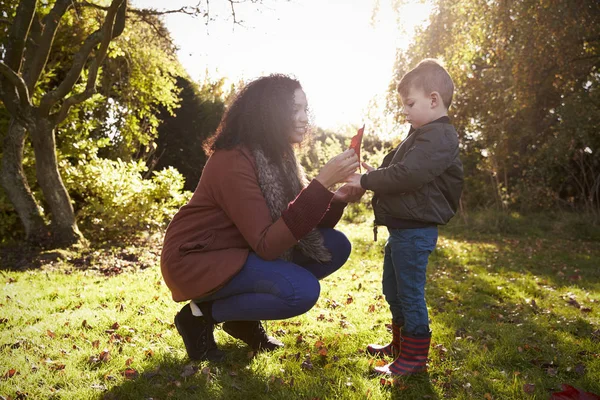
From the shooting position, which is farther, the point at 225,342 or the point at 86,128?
the point at 86,128

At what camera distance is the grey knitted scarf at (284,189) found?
8.34ft

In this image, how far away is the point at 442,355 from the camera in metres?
2.94

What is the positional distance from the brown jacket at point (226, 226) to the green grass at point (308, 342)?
0.55 m

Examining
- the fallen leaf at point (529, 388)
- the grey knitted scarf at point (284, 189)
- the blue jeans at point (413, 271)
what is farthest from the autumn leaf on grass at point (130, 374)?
the fallen leaf at point (529, 388)

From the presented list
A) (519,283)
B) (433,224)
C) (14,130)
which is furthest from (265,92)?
(14,130)

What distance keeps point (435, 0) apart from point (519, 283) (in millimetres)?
7208

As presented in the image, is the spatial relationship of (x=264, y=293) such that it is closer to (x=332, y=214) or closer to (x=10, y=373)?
(x=332, y=214)

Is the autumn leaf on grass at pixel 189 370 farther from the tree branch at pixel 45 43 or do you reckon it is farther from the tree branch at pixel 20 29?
the tree branch at pixel 45 43

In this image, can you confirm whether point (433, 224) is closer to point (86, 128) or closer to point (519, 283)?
point (519, 283)

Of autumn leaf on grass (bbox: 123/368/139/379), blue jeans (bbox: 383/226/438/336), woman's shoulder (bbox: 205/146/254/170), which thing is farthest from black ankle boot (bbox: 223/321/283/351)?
woman's shoulder (bbox: 205/146/254/170)

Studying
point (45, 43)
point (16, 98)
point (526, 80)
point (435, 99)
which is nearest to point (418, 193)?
point (435, 99)

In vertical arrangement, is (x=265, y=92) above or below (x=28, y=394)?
above

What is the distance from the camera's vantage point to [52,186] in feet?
23.5

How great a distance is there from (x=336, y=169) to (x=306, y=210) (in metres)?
0.27
